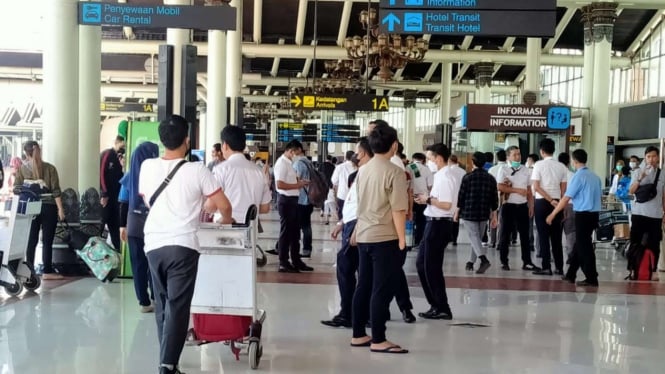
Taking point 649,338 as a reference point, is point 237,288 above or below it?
above

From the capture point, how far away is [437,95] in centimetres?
4266

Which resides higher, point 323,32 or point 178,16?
point 323,32

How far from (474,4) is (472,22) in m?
0.19

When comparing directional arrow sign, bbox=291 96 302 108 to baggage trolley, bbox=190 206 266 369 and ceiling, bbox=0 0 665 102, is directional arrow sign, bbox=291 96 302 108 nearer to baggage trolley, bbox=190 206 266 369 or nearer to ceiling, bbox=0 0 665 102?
ceiling, bbox=0 0 665 102

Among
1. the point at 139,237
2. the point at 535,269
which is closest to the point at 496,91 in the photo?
the point at 535,269

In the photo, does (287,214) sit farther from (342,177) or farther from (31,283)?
(31,283)

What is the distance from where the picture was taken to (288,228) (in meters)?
9.51

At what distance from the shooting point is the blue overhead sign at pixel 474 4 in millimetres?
7668

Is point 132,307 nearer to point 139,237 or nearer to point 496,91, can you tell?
point 139,237

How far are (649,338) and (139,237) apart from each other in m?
4.40

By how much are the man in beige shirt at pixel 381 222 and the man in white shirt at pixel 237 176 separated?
34.5 inches

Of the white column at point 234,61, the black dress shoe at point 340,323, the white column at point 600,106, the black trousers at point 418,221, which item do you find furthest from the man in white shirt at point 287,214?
the white column at point 600,106

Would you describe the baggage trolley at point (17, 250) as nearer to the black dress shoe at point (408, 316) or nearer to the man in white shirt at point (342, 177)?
the man in white shirt at point (342, 177)

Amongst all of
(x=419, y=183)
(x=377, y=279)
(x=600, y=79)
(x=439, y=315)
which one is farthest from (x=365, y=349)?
(x=600, y=79)
